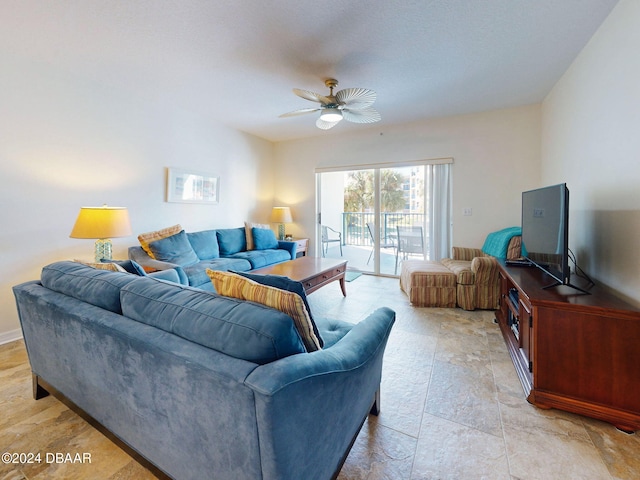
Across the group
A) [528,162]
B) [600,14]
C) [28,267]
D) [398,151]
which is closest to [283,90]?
[398,151]

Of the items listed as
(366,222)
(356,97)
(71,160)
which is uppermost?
(356,97)

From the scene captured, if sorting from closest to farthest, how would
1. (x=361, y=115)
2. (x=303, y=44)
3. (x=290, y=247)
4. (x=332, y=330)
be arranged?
(x=332, y=330)
(x=303, y=44)
(x=361, y=115)
(x=290, y=247)

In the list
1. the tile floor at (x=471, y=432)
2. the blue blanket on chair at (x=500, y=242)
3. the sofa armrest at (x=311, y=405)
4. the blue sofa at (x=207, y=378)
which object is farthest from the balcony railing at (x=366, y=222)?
the sofa armrest at (x=311, y=405)

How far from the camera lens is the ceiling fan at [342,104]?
2.54m

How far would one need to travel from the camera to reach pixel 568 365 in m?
1.59

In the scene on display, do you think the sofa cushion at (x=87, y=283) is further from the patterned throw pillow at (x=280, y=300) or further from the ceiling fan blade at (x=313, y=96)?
the ceiling fan blade at (x=313, y=96)

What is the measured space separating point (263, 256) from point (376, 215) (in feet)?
6.78

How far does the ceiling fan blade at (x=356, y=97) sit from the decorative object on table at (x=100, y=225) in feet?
7.56

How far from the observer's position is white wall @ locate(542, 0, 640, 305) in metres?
1.80

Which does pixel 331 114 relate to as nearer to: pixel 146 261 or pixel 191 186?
pixel 191 186

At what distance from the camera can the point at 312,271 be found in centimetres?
316

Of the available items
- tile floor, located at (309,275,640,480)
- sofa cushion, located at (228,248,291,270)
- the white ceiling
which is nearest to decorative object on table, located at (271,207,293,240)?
sofa cushion, located at (228,248,291,270)

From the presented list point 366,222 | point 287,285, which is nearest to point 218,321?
point 287,285

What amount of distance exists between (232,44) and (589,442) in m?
3.40
